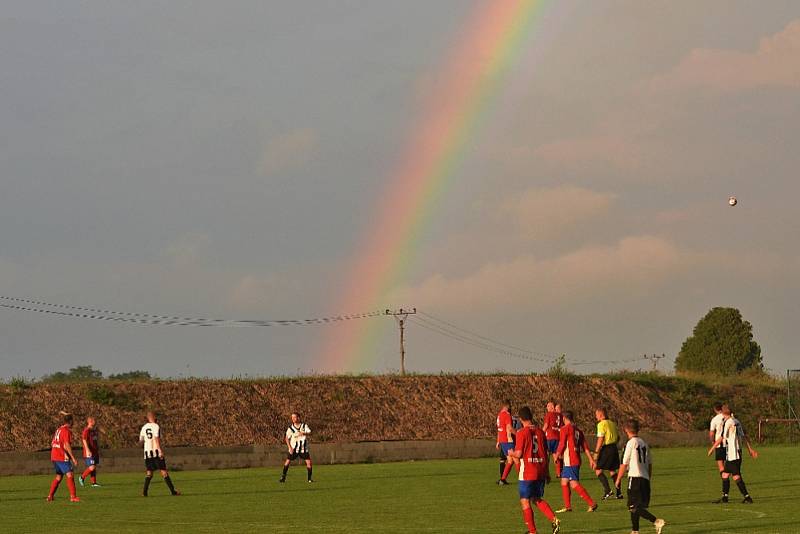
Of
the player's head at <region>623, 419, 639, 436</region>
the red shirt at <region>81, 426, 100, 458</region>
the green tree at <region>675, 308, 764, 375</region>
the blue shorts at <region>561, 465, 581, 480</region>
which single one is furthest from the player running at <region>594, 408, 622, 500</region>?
the green tree at <region>675, 308, 764, 375</region>

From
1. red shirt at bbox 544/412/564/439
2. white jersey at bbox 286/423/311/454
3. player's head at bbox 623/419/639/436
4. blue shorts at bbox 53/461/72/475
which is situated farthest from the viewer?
white jersey at bbox 286/423/311/454

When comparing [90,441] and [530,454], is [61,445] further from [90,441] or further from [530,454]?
[530,454]

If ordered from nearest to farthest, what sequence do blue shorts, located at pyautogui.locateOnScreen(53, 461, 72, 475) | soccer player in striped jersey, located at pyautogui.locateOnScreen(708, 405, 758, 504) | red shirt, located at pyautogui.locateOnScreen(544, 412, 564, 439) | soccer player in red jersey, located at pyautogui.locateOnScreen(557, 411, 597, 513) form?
soccer player in red jersey, located at pyautogui.locateOnScreen(557, 411, 597, 513)
soccer player in striped jersey, located at pyautogui.locateOnScreen(708, 405, 758, 504)
red shirt, located at pyautogui.locateOnScreen(544, 412, 564, 439)
blue shorts, located at pyautogui.locateOnScreen(53, 461, 72, 475)

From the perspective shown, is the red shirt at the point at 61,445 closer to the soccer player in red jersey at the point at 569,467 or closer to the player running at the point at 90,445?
the player running at the point at 90,445

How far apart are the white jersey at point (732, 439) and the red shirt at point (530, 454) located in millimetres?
8146

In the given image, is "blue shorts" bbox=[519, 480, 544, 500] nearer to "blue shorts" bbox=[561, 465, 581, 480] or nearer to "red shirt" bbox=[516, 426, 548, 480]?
"red shirt" bbox=[516, 426, 548, 480]

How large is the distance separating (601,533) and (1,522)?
11937 millimetres

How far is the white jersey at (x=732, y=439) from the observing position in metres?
26.0

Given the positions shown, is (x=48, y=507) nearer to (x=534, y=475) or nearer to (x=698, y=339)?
(x=534, y=475)

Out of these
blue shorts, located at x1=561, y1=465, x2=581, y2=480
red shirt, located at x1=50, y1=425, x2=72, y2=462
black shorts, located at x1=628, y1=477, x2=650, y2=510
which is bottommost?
black shorts, located at x1=628, y1=477, x2=650, y2=510

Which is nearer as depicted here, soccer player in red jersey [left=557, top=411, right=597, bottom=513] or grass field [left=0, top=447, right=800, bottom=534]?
grass field [left=0, top=447, right=800, bottom=534]

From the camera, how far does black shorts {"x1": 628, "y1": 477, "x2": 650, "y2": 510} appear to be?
18.9 m

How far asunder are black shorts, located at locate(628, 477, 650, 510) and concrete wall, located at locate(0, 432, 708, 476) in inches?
1339

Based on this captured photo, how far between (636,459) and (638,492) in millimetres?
506
